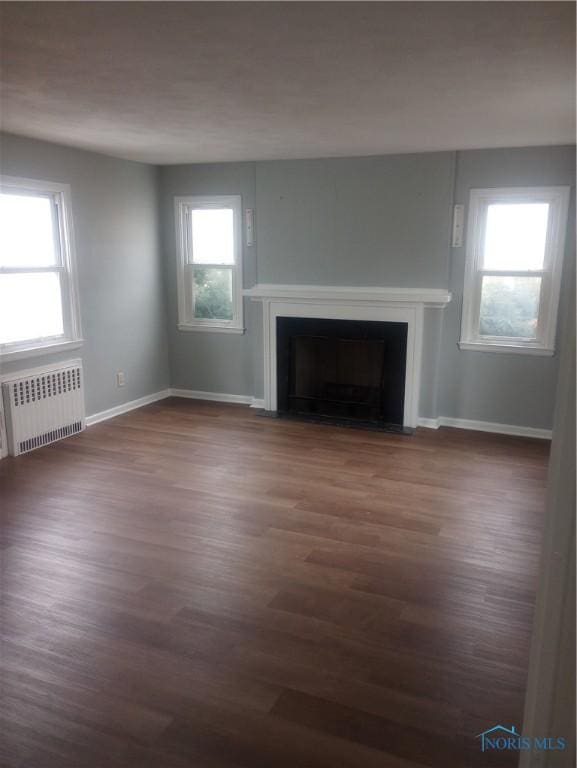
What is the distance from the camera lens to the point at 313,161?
515 cm

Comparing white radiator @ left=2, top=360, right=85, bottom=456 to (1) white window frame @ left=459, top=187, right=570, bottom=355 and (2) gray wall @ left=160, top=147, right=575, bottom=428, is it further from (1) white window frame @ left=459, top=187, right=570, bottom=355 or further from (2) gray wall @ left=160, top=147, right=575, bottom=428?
(1) white window frame @ left=459, top=187, right=570, bottom=355

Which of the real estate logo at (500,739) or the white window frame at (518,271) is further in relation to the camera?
the white window frame at (518,271)

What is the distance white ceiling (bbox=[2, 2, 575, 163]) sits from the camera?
6.25ft

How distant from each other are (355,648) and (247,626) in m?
0.47

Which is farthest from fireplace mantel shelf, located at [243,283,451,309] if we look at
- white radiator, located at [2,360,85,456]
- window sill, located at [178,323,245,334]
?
white radiator, located at [2,360,85,456]

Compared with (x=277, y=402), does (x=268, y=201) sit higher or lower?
higher

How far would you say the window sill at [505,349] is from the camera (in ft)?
15.8

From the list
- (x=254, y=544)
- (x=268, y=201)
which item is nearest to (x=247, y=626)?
(x=254, y=544)

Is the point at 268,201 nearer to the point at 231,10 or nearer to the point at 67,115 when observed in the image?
the point at 67,115

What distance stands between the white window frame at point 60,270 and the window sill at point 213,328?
Answer: 1.27 metres

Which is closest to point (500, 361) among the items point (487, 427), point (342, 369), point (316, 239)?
point (487, 427)

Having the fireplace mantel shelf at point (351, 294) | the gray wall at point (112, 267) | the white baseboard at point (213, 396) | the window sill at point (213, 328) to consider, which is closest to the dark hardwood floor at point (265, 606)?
the gray wall at point (112, 267)

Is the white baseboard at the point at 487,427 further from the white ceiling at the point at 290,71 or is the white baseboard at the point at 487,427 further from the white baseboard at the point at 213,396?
the white ceiling at the point at 290,71

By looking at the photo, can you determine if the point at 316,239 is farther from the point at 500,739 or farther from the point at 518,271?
the point at 500,739
